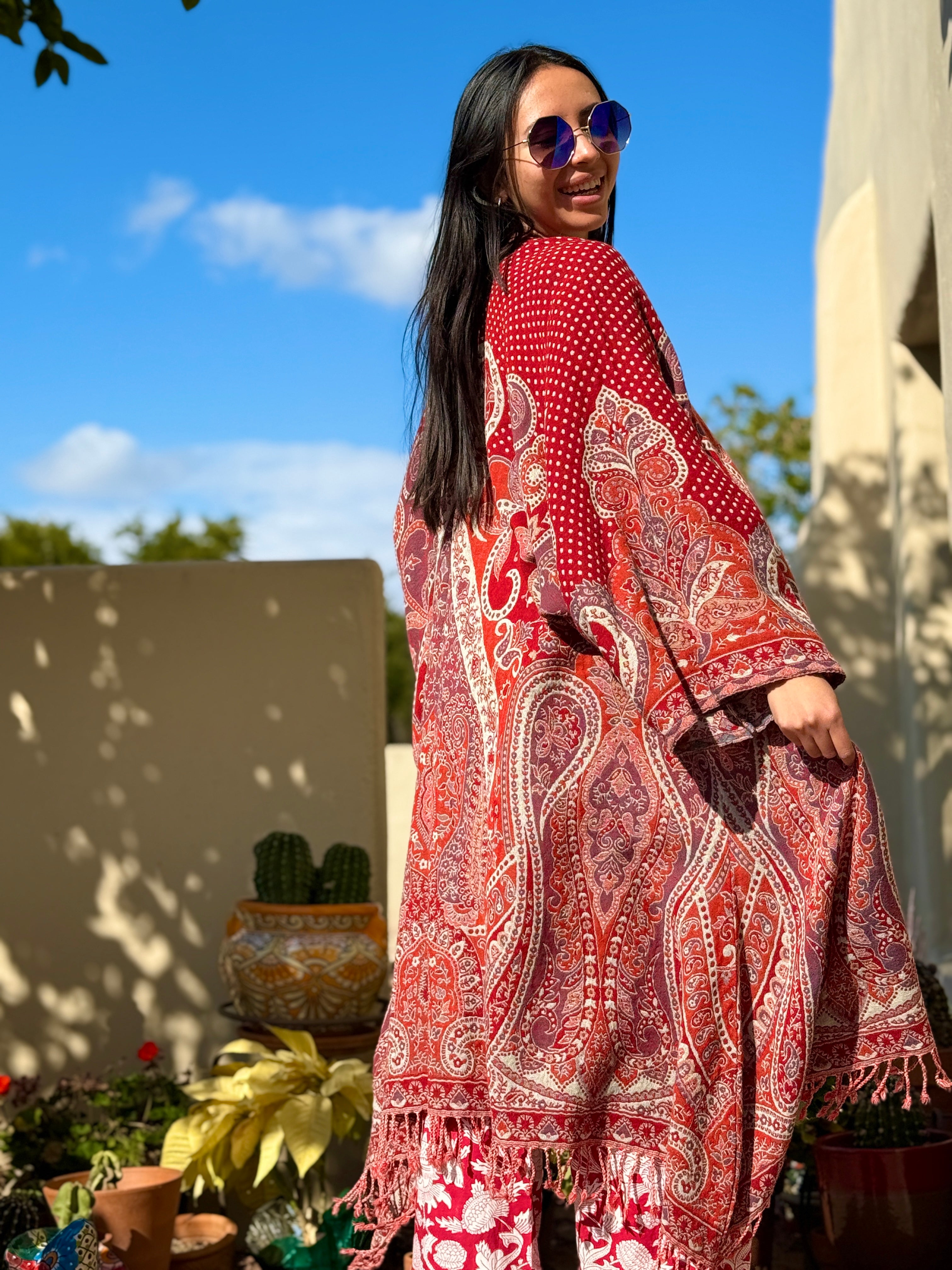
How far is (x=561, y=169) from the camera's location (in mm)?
1766

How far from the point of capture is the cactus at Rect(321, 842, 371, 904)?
3.64 metres

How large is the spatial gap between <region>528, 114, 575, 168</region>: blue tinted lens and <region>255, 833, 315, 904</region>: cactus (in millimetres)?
2336

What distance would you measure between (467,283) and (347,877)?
223 cm

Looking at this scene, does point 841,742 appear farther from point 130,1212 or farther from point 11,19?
point 11,19

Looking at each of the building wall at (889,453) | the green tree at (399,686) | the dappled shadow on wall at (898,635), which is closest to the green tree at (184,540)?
the green tree at (399,686)

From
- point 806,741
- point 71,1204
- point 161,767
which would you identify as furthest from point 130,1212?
point 806,741

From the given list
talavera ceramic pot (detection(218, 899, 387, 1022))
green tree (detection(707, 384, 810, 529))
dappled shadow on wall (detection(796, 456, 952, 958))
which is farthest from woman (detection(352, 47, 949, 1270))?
green tree (detection(707, 384, 810, 529))

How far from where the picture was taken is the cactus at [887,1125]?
2.83 metres

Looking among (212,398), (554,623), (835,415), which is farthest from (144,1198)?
(212,398)

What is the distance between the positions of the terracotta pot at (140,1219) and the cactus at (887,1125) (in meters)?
1.54

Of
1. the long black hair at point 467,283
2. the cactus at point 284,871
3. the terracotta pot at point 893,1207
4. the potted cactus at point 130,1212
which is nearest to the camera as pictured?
the long black hair at point 467,283

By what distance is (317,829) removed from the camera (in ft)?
13.7

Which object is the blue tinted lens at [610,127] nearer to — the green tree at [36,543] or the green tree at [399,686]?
the green tree at [36,543]

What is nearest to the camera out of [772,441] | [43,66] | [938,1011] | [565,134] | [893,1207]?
[565,134]
